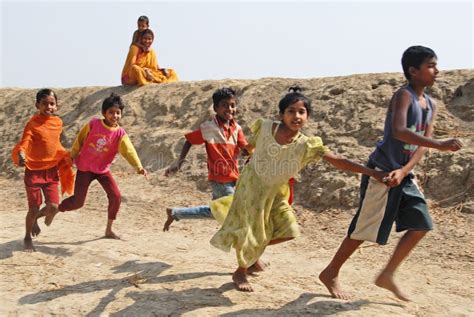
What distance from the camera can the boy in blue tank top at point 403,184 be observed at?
10.7ft

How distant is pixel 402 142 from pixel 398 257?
718mm

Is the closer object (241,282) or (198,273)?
(241,282)

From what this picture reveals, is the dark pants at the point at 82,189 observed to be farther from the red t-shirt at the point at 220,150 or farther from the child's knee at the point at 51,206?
the red t-shirt at the point at 220,150

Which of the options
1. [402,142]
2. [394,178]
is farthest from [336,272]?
[402,142]

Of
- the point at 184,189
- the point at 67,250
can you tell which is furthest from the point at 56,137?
the point at 184,189

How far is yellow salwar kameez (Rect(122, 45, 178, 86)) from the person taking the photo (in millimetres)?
10570

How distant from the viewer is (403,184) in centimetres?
331

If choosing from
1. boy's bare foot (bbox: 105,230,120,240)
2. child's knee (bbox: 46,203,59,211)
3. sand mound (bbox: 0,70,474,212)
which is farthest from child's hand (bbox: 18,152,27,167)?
sand mound (bbox: 0,70,474,212)

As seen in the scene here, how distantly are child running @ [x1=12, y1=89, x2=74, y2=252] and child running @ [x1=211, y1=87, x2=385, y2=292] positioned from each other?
2.25 meters

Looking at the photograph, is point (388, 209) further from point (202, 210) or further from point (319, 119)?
point (319, 119)

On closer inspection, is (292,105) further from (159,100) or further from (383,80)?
(159,100)

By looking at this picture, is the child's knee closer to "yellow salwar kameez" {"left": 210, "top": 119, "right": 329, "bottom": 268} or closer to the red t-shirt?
the red t-shirt

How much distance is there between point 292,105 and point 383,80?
174 inches

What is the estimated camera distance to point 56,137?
17.3 feet
